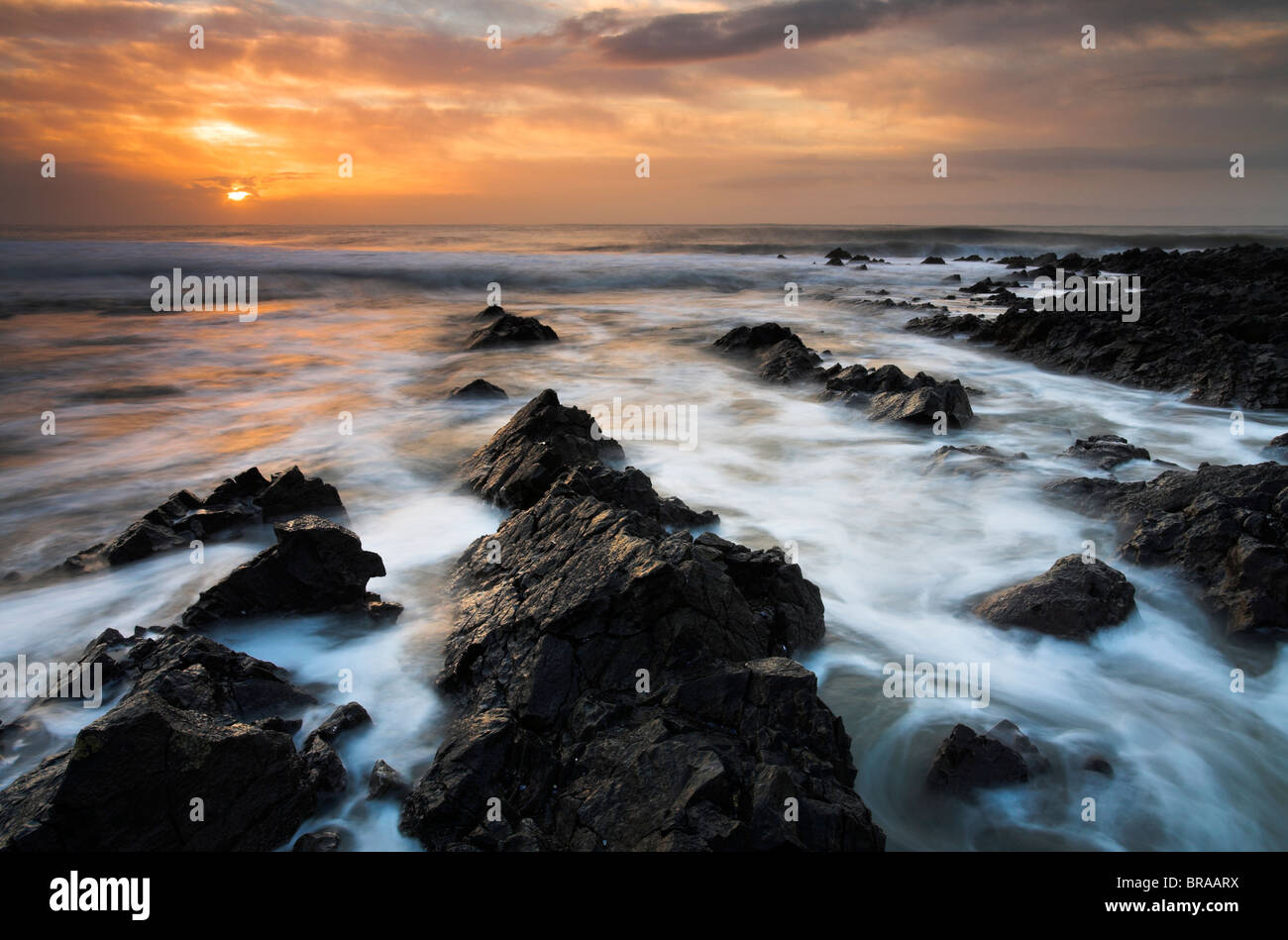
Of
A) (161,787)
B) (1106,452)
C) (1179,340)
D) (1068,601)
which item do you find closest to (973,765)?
(1068,601)

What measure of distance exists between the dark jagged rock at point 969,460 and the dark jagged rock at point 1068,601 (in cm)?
343

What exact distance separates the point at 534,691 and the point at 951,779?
256 cm

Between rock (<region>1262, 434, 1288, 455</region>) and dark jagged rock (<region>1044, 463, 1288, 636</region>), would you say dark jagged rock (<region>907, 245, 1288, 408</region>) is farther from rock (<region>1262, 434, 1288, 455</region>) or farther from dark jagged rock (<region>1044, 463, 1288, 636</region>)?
dark jagged rock (<region>1044, 463, 1288, 636</region>)

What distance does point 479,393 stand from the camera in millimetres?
14336

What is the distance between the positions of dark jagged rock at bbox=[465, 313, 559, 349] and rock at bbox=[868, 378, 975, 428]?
10.8m

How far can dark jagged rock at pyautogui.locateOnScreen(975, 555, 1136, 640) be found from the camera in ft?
20.1

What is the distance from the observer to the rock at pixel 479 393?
46.9 ft

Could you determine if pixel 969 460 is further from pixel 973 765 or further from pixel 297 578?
pixel 297 578

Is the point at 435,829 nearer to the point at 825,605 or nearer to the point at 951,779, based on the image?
the point at 951,779
